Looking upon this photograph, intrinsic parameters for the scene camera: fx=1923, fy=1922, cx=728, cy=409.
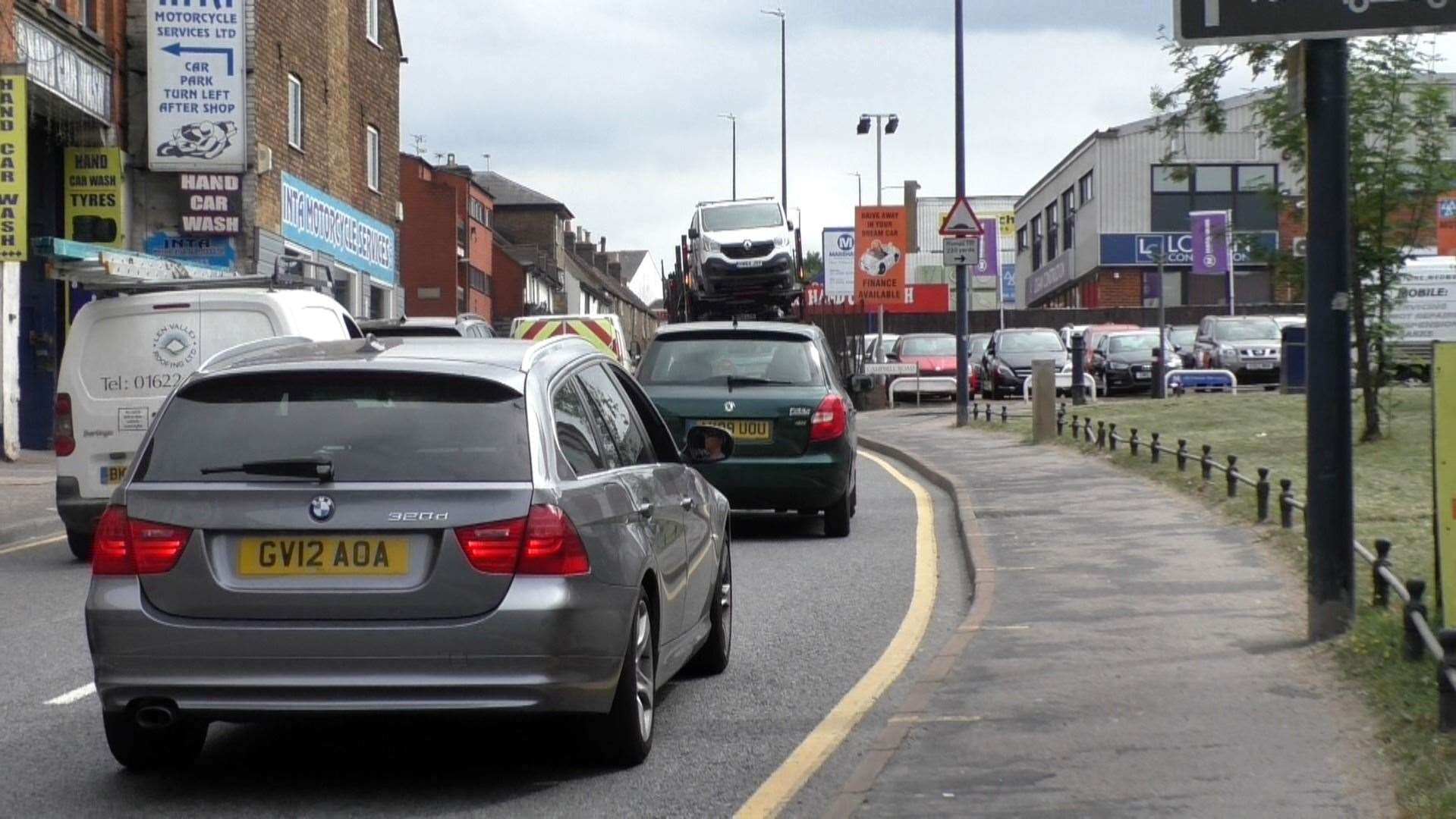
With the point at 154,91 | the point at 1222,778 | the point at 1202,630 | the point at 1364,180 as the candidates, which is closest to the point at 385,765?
the point at 1222,778

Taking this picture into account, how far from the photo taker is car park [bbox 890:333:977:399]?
125ft

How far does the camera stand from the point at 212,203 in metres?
30.9

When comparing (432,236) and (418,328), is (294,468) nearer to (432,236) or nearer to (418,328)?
(418,328)

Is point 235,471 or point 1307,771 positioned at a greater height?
point 235,471

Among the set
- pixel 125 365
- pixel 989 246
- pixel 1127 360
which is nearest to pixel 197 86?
pixel 125 365

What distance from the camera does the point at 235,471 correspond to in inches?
245

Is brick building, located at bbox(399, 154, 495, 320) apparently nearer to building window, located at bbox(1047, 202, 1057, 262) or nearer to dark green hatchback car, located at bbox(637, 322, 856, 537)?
building window, located at bbox(1047, 202, 1057, 262)

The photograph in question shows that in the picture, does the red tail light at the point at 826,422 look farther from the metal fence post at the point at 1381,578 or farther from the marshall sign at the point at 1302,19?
the marshall sign at the point at 1302,19

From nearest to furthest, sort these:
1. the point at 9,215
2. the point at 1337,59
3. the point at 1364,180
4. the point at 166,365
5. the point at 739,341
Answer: the point at 1337,59
the point at 166,365
the point at 739,341
the point at 1364,180
the point at 9,215

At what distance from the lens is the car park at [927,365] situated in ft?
125

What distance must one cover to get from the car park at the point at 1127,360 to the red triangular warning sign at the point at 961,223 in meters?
9.77

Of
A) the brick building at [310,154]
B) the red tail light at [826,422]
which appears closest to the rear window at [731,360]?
the red tail light at [826,422]

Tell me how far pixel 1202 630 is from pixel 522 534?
4.23m

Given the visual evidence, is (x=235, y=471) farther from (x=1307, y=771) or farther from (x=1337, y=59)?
(x=1337, y=59)
